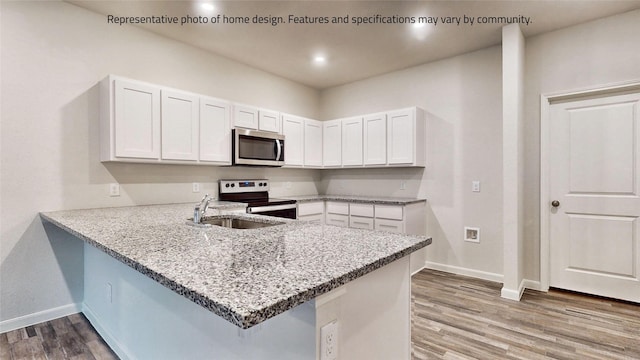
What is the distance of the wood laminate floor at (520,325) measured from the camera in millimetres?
2002

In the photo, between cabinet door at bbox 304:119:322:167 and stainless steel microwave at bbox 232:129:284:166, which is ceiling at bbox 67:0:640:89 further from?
stainless steel microwave at bbox 232:129:284:166

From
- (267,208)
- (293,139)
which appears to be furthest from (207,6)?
(267,208)

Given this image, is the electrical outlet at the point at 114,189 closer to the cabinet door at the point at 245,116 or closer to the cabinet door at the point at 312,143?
the cabinet door at the point at 245,116

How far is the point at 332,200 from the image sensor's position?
4203 mm

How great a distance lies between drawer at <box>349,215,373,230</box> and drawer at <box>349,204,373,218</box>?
0.05 meters

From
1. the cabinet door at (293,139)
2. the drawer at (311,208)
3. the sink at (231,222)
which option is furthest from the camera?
the cabinet door at (293,139)

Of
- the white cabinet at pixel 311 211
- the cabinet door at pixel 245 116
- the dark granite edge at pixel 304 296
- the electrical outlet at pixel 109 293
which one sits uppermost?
the cabinet door at pixel 245 116

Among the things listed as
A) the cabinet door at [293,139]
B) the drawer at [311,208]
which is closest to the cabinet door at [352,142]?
the cabinet door at [293,139]

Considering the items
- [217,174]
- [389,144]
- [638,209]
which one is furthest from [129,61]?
[638,209]

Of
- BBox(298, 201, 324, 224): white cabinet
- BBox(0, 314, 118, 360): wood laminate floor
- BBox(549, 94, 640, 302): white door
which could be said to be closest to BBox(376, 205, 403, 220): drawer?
BBox(298, 201, 324, 224): white cabinet

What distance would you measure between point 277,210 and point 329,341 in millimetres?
2791

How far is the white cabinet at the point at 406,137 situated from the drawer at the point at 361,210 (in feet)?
2.04

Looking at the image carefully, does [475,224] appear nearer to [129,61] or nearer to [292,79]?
[292,79]

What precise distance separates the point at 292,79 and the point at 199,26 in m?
1.74
